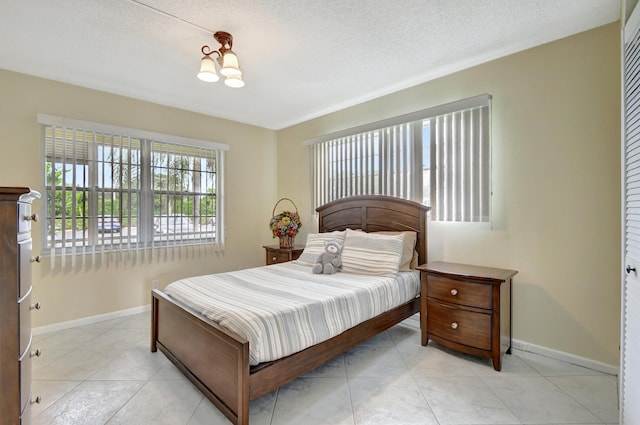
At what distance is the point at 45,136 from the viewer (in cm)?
298

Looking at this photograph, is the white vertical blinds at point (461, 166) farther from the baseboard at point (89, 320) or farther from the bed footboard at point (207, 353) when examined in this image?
the baseboard at point (89, 320)

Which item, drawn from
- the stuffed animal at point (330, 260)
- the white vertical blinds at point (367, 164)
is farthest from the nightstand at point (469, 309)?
the white vertical blinds at point (367, 164)

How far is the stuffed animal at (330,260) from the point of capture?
293 centimetres

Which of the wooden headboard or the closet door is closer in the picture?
the closet door

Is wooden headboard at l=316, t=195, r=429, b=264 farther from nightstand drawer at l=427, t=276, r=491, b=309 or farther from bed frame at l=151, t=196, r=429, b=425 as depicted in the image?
nightstand drawer at l=427, t=276, r=491, b=309

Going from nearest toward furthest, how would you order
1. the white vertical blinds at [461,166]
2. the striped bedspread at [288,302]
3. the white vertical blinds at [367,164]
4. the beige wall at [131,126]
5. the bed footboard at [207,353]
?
the bed footboard at [207,353] < the striped bedspread at [288,302] < the white vertical blinds at [461,166] < the beige wall at [131,126] < the white vertical blinds at [367,164]

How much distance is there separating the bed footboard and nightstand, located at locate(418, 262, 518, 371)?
1701mm

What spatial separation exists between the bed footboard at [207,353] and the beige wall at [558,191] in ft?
7.40

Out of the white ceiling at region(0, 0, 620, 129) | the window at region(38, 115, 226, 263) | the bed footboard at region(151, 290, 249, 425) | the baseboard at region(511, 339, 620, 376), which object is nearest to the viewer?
the bed footboard at region(151, 290, 249, 425)

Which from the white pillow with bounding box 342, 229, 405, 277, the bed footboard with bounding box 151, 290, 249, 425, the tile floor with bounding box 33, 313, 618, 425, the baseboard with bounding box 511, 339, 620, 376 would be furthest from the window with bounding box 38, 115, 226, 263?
the baseboard with bounding box 511, 339, 620, 376

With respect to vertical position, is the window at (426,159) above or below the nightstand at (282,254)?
above

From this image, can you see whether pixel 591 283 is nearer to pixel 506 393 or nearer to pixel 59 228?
pixel 506 393

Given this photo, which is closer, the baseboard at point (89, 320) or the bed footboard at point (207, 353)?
the bed footboard at point (207, 353)

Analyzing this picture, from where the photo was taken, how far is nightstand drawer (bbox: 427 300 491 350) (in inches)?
90.3
